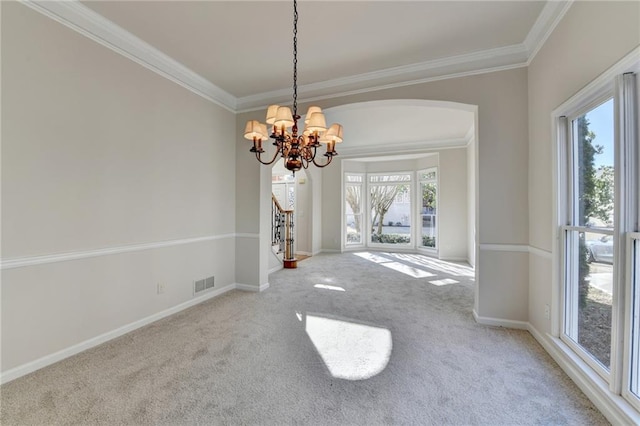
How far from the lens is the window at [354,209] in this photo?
7867 millimetres

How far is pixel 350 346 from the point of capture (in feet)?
7.94

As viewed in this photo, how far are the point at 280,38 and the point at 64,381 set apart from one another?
133 inches

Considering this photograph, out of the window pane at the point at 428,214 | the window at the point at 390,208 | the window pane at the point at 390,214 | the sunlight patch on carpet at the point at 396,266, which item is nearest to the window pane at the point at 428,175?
the window pane at the point at 428,214

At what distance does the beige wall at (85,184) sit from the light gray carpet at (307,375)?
16.4 inches

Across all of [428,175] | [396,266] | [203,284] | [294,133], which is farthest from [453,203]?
[203,284]

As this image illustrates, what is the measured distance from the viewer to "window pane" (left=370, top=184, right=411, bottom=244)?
7.68 meters

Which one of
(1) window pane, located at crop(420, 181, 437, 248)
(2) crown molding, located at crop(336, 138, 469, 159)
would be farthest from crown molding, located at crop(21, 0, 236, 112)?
(1) window pane, located at crop(420, 181, 437, 248)

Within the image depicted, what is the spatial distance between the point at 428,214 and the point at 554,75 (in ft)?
17.3

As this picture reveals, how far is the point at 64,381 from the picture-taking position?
6.27 ft

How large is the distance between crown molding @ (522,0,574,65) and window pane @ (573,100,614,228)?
0.85 m

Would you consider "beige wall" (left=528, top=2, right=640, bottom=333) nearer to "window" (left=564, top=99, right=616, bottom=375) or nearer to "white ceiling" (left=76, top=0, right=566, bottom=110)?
"window" (left=564, top=99, right=616, bottom=375)

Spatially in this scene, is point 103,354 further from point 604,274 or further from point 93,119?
point 604,274

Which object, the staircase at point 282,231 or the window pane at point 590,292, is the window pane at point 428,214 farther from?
the window pane at point 590,292

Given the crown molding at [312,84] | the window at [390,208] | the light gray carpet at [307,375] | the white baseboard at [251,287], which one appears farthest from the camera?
the window at [390,208]
